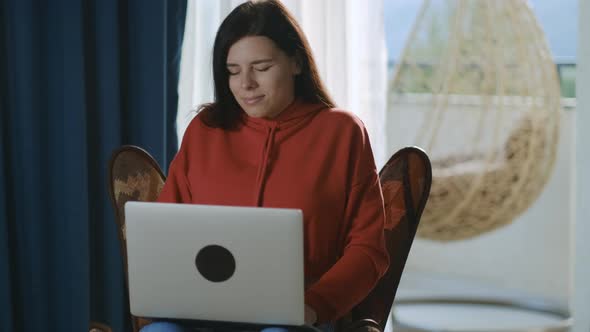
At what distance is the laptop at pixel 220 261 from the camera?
1.34 metres

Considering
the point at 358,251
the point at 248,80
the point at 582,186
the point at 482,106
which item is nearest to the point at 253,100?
the point at 248,80

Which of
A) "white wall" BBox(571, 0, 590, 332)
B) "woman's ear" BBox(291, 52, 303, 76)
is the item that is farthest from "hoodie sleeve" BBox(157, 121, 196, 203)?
"white wall" BBox(571, 0, 590, 332)

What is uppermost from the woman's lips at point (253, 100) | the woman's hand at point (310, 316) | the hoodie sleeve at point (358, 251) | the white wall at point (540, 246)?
the woman's lips at point (253, 100)

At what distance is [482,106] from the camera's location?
343 cm

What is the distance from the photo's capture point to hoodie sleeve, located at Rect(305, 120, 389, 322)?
1.60 meters

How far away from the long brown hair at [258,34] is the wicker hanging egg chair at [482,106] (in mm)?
1367

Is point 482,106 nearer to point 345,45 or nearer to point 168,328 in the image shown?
point 345,45

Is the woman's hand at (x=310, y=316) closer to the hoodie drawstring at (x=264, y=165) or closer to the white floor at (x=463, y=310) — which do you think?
the hoodie drawstring at (x=264, y=165)

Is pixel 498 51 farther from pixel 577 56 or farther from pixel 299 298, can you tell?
pixel 299 298

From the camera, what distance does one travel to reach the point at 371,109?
251 centimetres

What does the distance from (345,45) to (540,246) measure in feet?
5.71

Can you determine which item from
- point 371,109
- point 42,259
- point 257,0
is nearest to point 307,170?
point 257,0

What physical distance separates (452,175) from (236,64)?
1.90 meters

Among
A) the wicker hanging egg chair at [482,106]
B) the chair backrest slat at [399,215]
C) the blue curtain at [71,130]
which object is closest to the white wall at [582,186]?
the wicker hanging egg chair at [482,106]
